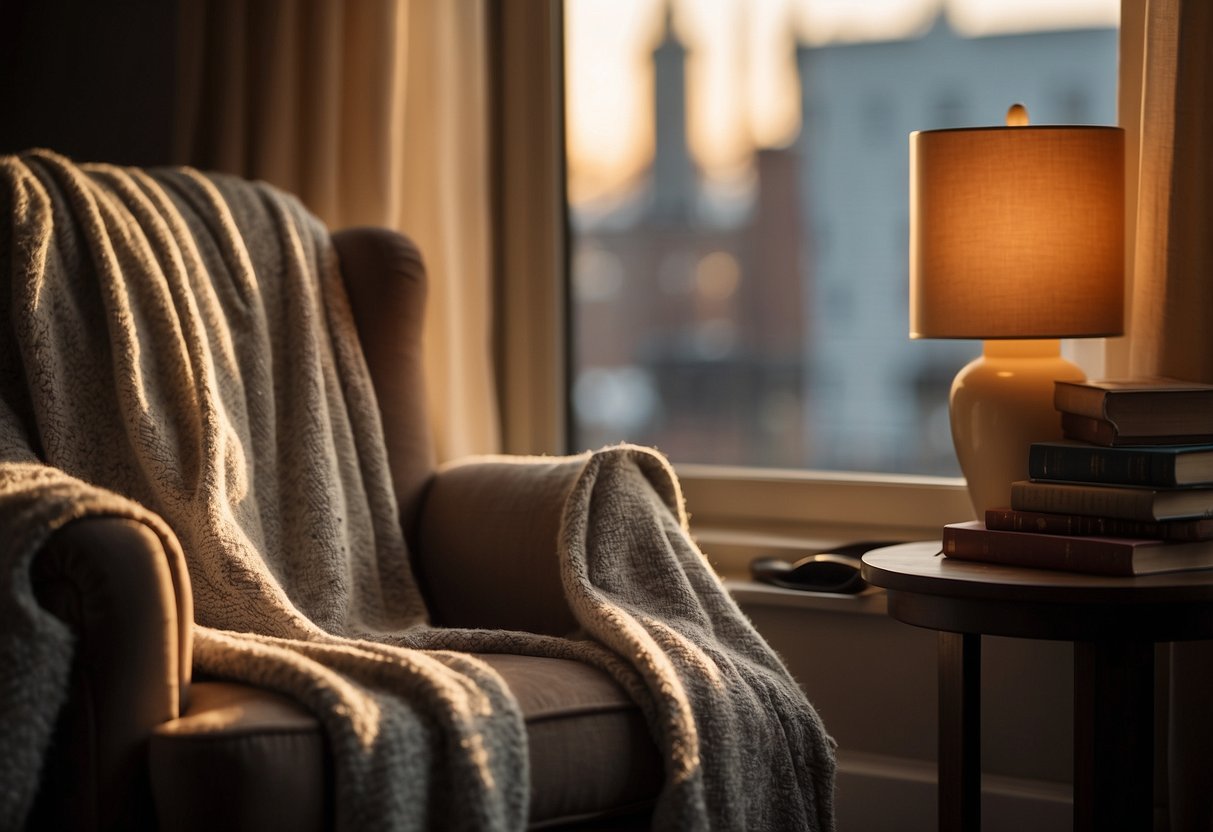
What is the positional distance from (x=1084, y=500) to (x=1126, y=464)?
61mm

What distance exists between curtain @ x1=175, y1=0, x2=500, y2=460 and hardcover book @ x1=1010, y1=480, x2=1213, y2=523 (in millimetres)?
1073

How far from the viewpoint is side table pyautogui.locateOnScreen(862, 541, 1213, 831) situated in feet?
4.43

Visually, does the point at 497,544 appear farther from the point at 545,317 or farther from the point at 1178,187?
the point at 1178,187

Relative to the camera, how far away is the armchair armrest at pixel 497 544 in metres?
1.67

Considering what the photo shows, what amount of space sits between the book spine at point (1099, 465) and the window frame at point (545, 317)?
2.04 ft

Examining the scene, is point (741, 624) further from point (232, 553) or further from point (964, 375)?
point (232, 553)

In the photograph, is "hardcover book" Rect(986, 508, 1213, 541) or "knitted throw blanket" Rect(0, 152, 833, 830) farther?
"hardcover book" Rect(986, 508, 1213, 541)

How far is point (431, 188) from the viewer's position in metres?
2.30

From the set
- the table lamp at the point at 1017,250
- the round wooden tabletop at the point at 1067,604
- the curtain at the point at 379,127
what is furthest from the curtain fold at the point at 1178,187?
the curtain at the point at 379,127

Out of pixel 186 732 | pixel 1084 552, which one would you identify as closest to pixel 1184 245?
pixel 1084 552

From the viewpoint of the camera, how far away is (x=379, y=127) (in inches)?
88.0

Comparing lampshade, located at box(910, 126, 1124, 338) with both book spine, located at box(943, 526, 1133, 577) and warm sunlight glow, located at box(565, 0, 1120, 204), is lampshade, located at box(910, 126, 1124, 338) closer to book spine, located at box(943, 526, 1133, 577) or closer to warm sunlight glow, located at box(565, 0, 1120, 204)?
book spine, located at box(943, 526, 1133, 577)

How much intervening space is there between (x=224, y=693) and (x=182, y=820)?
0.48ft

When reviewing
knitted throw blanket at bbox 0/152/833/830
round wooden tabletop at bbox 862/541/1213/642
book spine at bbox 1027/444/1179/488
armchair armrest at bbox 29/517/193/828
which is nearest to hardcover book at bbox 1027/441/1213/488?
book spine at bbox 1027/444/1179/488
